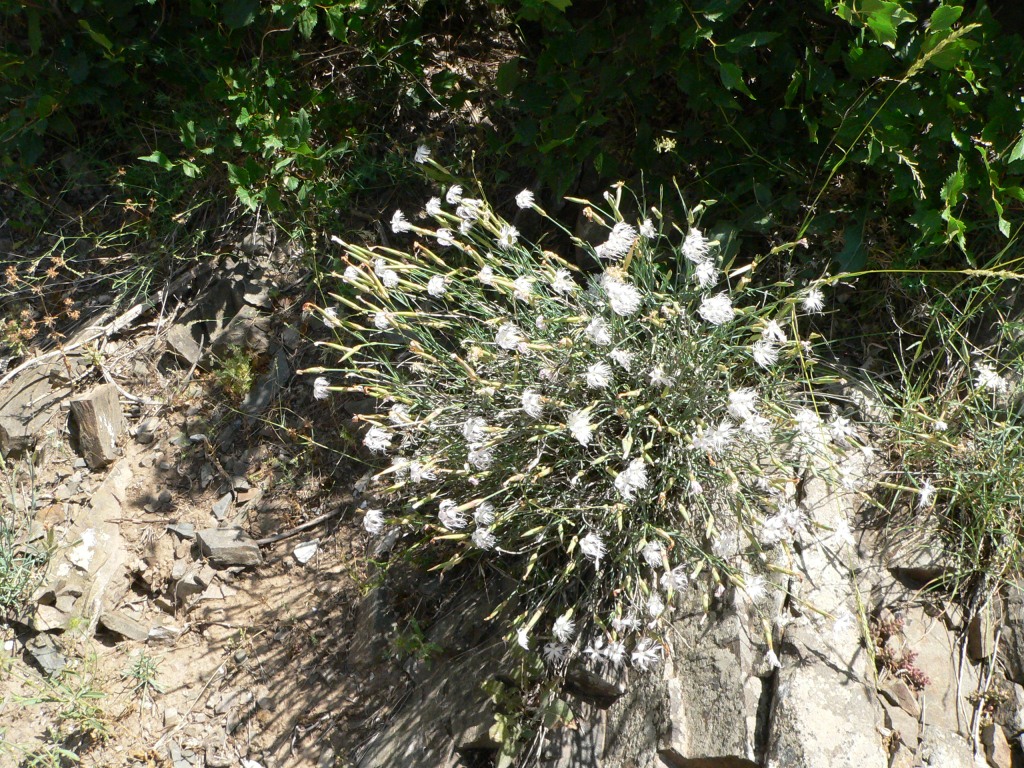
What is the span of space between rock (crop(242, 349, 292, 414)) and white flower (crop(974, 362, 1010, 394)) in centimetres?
263

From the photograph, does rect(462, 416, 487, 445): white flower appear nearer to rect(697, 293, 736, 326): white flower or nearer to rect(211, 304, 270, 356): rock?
rect(697, 293, 736, 326): white flower

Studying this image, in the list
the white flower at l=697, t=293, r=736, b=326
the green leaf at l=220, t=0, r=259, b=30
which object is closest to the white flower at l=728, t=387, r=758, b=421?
the white flower at l=697, t=293, r=736, b=326

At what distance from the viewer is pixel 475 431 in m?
2.11

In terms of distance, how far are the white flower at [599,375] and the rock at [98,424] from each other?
238 centimetres

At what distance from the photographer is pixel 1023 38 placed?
233cm

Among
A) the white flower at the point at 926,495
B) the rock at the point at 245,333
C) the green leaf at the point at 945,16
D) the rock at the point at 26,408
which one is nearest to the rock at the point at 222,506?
the rock at the point at 245,333

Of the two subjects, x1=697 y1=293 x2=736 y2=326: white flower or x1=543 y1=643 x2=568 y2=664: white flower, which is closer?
x1=697 y1=293 x2=736 y2=326: white flower

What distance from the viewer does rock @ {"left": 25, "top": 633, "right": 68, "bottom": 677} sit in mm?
2957

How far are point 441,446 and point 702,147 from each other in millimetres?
1372

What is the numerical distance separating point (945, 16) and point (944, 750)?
1887 mm

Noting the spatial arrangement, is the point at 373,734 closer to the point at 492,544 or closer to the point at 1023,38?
the point at 492,544

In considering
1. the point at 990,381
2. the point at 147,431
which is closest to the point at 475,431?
the point at 990,381

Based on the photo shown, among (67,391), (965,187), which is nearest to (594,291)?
(965,187)

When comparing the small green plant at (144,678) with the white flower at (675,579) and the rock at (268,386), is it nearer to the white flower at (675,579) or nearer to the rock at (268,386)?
the rock at (268,386)
